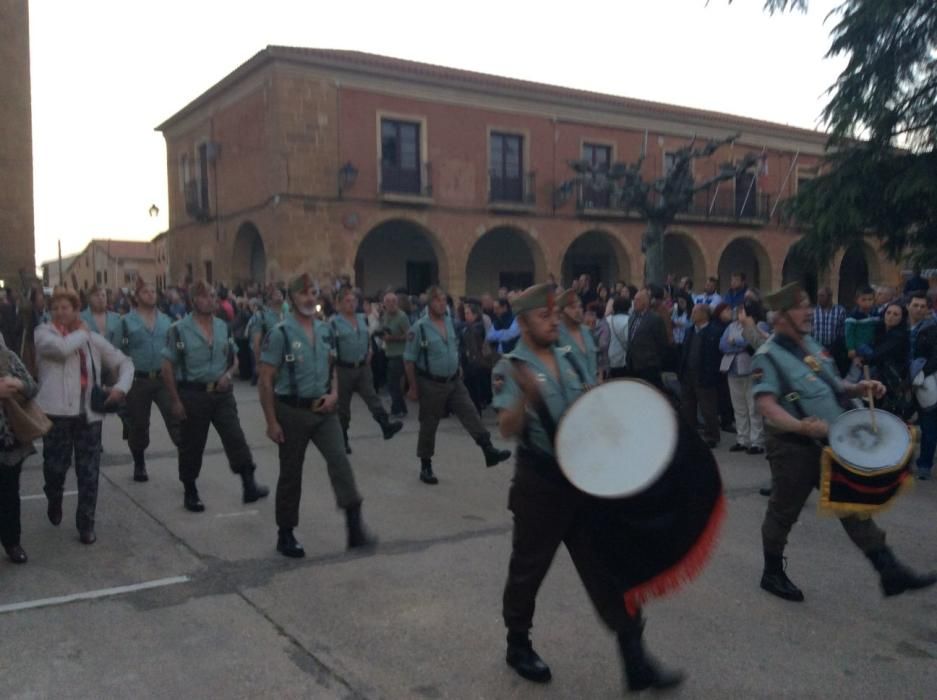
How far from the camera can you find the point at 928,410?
25.9 ft

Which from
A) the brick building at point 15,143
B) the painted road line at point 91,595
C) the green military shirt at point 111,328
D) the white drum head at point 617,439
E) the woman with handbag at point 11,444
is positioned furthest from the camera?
the brick building at point 15,143

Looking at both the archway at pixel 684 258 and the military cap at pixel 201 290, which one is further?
the archway at pixel 684 258

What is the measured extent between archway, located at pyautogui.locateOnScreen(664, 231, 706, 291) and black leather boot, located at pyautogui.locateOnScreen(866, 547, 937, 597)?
25601mm

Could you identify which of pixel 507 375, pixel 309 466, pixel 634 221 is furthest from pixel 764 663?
pixel 634 221

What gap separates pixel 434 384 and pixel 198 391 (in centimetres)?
222

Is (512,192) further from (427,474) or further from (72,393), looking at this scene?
(72,393)

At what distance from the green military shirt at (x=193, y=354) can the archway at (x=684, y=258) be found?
2433cm

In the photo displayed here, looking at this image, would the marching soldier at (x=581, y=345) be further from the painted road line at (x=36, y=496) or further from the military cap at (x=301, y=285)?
the painted road line at (x=36, y=496)

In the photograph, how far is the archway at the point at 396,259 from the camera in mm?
27305

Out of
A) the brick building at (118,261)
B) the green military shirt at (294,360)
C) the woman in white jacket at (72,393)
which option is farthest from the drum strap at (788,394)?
the brick building at (118,261)

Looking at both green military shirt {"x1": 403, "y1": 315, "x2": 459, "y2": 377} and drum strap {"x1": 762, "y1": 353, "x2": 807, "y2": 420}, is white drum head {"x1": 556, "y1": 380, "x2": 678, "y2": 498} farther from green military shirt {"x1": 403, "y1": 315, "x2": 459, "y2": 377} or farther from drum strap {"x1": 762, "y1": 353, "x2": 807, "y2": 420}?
green military shirt {"x1": 403, "y1": 315, "x2": 459, "y2": 377}

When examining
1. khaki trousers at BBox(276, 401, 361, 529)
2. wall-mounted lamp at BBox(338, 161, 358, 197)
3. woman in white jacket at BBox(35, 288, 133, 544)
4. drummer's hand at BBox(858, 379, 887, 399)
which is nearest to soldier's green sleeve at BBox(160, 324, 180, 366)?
woman in white jacket at BBox(35, 288, 133, 544)

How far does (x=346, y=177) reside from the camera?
23.8 meters

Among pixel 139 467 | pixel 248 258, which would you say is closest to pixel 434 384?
pixel 139 467
